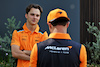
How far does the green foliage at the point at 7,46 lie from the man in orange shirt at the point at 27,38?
4.31ft

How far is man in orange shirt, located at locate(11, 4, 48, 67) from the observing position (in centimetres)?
398

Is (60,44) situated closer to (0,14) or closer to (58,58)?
(58,58)

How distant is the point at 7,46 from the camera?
222 inches

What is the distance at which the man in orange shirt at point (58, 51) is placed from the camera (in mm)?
2115

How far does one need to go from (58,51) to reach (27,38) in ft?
6.83

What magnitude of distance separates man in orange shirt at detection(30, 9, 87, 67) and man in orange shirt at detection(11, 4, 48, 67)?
1.84 m

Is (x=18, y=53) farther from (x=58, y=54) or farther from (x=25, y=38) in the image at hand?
(x=58, y=54)

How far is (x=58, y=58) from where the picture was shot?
2113 mm

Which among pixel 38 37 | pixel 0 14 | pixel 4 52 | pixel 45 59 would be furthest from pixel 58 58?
pixel 0 14

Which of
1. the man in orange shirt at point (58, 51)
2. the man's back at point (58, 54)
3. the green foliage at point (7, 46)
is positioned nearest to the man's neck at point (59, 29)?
the man in orange shirt at point (58, 51)

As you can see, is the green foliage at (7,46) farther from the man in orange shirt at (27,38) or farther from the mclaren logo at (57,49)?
the mclaren logo at (57,49)

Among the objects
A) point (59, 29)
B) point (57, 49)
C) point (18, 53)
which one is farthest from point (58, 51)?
point (18, 53)

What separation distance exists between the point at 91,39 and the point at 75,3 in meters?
1.98

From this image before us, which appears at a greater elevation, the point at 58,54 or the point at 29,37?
the point at 29,37
